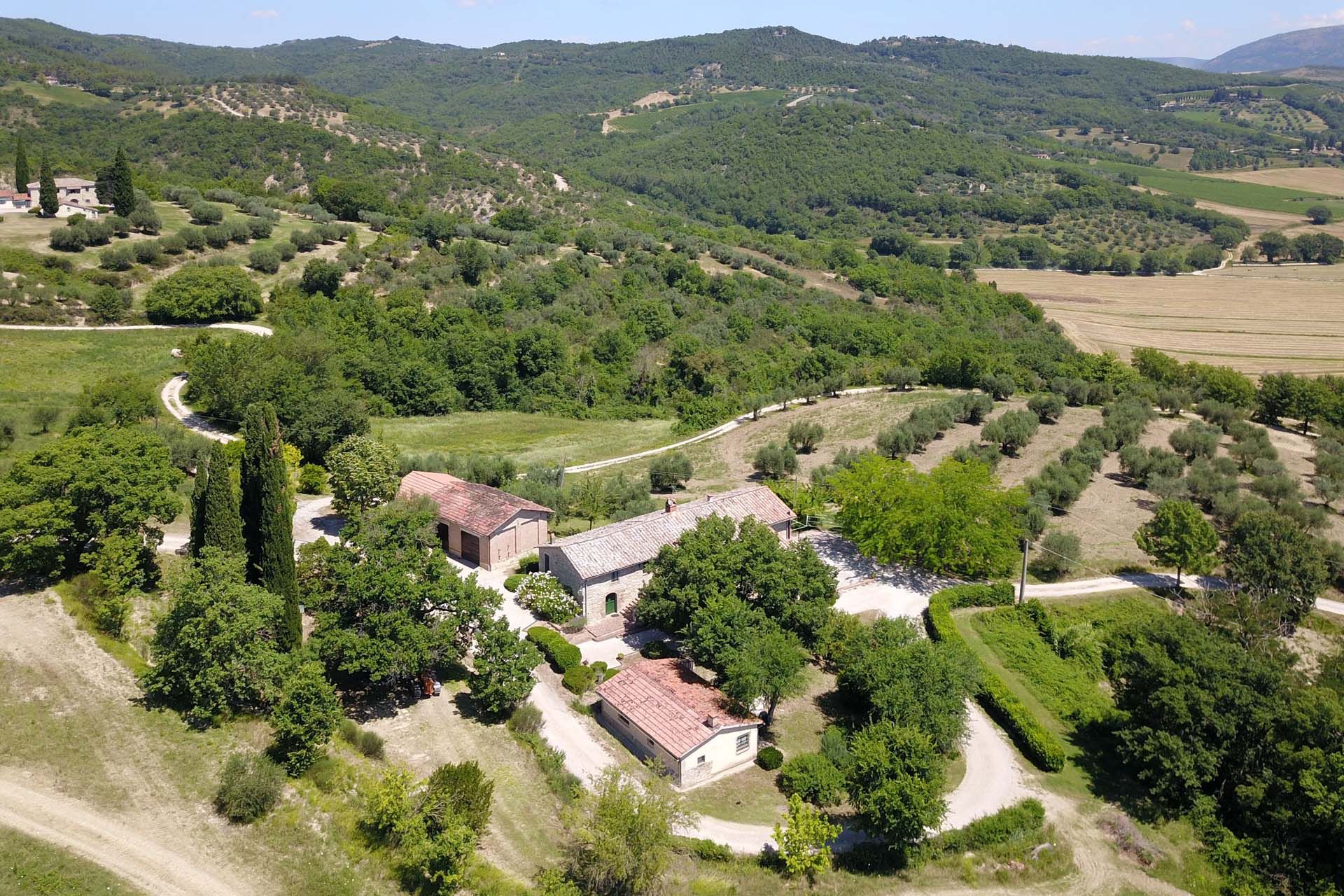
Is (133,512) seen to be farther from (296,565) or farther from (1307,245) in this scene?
(1307,245)

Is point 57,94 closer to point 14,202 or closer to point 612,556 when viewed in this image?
point 14,202

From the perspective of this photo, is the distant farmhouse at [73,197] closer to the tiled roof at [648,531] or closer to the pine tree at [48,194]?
the pine tree at [48,194]

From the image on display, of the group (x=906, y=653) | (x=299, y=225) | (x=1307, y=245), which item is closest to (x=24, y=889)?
(x=906, y=653)

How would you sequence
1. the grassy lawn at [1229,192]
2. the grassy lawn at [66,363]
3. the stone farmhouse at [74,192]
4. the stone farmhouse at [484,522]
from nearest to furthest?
the stone farmhouse at [484,522] < the grassy lawn at [66,363] < the stone farmhouse at [74,192] < the grassy lawn at [1229,192]

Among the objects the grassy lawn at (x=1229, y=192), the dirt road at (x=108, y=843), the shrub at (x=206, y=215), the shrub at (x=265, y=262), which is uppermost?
the grassy lawn at (x=1229, y=192)

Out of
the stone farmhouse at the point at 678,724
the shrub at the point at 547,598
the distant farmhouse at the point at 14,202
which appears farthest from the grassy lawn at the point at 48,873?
the distant farmhouse at the point at 14,202

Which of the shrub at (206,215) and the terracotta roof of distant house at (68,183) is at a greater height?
the terracotta roof of distant house at (68,183)

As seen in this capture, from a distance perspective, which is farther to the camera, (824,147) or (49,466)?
(824,147)
